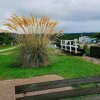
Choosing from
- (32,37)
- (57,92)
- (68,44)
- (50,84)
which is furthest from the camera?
(68,44)

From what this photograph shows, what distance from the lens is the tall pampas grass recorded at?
44.5 ft

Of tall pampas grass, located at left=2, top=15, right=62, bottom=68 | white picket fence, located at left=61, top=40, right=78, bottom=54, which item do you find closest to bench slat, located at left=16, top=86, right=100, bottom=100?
tall pampas grass, located at left=2, top=15, right=62, bottom=68

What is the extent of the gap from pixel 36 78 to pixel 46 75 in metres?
0.61

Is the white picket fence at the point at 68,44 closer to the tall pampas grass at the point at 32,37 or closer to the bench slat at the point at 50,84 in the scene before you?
the tall pampas grass at the point at 32,37

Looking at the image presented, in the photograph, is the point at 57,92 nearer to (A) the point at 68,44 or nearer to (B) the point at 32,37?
(B) the point at 32,37

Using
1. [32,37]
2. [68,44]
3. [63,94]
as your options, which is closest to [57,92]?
[63,94]

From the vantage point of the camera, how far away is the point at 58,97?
5797 mm

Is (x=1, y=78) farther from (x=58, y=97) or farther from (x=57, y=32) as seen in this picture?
(x=58, y=97)

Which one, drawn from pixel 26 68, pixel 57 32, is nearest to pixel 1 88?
pixel 26 68

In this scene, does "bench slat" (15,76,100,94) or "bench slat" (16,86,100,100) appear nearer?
"bench slat" (16,86,100,100)

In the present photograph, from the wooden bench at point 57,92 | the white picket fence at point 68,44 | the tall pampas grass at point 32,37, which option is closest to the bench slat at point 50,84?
the wooden bench at point 57,92

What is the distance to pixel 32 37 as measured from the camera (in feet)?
45.2

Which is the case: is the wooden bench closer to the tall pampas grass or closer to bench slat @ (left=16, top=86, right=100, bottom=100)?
bench slat @ (left=16, top=86, right=100, bottom=100)

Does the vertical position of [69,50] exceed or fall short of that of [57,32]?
it falls short
